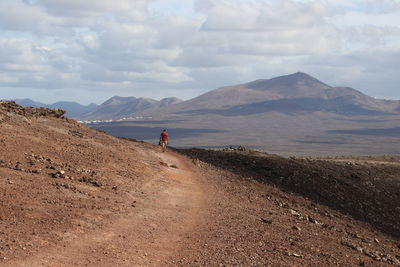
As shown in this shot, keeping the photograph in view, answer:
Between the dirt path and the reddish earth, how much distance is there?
36mm

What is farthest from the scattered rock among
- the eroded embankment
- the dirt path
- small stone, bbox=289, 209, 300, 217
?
the eroded embankment


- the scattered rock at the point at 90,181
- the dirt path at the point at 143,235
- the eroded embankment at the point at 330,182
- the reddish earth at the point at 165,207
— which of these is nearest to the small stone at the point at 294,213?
the reddish earth at the point at 165,207

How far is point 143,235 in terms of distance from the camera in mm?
15000

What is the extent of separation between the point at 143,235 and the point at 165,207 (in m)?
3.99

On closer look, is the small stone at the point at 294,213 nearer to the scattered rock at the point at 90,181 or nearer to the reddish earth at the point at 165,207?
the reddish earth at the point at 165,207

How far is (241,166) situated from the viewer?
32.5 m

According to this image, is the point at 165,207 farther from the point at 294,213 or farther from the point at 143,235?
the point at 294,213

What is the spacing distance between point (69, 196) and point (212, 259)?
5.71 metres

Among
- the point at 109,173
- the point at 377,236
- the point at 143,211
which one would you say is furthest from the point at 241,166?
the point at 143,211

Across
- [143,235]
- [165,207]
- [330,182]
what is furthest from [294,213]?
[330,182]

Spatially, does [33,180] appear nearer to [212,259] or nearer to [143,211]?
[143,211]

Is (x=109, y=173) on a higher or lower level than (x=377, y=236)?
higher

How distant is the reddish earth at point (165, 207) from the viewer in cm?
1373

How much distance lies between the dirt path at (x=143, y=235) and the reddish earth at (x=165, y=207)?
0.04 metres
